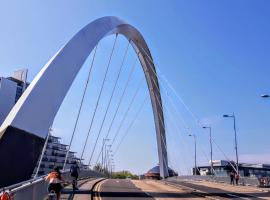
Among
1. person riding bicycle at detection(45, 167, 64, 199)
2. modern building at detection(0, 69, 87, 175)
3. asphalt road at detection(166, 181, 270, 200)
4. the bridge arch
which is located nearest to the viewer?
person riding bicycle at detection(45, 167, 64, 199)

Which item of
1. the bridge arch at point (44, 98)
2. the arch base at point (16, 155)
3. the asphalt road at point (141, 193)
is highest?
the bridge arch at point (44, 98)

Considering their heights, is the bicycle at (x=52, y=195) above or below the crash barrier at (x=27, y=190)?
below

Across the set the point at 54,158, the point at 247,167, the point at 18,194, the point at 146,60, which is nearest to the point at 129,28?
the point at 146,60

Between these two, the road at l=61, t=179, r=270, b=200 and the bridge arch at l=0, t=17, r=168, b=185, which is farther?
the road at l=61, t=179, r=270, b=200

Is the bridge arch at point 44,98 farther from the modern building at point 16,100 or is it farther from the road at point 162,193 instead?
the modern building at point 16,100

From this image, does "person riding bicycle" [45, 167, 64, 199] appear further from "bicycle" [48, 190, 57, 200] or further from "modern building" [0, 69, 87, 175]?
"modern building" [0, 69, 87, 175]

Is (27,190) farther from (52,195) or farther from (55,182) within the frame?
(55,182)

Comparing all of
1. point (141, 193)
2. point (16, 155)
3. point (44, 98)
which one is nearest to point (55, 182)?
point (16, 155)

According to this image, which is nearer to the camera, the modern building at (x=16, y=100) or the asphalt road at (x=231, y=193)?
the asphalt road at (x=231, y=193)

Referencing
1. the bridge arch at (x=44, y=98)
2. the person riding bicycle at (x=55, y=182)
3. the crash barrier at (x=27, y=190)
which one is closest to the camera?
the crash barrier at (x=27, y=190)

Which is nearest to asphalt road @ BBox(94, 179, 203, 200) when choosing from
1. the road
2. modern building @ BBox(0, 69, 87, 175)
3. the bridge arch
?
the road

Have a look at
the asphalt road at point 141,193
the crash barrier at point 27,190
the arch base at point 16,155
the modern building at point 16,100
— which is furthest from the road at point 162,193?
the modern building at point 16,100

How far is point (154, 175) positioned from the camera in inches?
2640

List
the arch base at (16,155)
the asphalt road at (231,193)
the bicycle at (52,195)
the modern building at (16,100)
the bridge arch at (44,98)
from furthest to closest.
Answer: the modern building at (16,100)
the asphalt road at (231,193)
the bridge arch at (44,98)
the arch base at (16,155)
the bicycle at (52,195)
